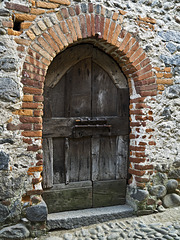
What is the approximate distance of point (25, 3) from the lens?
97.5 inches

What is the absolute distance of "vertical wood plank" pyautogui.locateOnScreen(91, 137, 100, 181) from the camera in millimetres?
3182

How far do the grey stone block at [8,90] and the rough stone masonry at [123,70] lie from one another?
1 cm

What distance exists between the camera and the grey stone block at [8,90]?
236cm

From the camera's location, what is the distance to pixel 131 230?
2748mm

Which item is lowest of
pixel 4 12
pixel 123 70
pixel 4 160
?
pixel 4 160

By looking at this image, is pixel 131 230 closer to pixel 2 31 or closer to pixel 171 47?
pixel 171 47

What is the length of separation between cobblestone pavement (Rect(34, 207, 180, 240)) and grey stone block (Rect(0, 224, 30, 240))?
0.23 metres

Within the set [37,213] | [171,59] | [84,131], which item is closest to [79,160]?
[84,131]

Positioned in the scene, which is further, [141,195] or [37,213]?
[141,195]

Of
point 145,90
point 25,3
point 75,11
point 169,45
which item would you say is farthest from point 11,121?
point 169,45

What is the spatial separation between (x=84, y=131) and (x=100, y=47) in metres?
1.23

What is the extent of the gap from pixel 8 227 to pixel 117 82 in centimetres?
237

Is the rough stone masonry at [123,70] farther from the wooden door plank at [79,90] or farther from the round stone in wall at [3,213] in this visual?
the wooden door plank at [79,90]

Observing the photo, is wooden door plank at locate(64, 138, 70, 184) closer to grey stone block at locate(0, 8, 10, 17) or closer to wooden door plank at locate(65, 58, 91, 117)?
wooden door plank at locate(65, 58, 91, 117)
